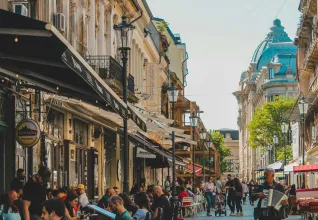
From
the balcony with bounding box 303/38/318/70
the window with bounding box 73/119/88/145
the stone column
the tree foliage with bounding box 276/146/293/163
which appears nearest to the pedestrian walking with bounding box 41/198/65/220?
the window with bounding box 73/119/88/145

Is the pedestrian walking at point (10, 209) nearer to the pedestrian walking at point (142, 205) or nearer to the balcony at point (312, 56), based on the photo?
the pedestrian walking at point (142, 205)

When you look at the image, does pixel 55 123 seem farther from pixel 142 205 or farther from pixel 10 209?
pixel 10 209

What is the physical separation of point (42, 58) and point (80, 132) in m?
18.7

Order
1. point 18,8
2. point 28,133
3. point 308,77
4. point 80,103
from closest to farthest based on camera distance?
point 28,133
point 18,8
point 80,103
point 308,77

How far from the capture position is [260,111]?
127750mm

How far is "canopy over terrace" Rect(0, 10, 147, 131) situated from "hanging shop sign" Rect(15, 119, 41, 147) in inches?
107

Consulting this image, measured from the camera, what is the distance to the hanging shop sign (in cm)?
2175

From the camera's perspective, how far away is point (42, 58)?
47.8ft

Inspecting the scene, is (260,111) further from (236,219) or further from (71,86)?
(71,86)

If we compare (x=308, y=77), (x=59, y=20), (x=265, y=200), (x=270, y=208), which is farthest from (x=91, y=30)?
(x=308, y=77)

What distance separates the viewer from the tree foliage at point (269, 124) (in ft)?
405

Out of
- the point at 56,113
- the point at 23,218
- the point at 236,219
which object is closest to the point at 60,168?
the point at 56,113

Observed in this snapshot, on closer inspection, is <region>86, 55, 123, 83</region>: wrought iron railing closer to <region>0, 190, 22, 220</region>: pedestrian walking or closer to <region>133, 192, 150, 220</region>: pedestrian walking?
<region>133, 192, 150, 220</region>: pedestrian walking

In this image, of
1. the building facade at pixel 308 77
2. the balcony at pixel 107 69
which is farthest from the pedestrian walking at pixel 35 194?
the building facade at pixel 308 77
